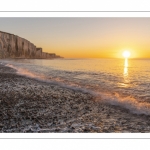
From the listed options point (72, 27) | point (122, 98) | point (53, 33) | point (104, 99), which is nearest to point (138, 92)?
point (122, 98)

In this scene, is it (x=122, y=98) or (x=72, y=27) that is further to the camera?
(x=72, y=27)
